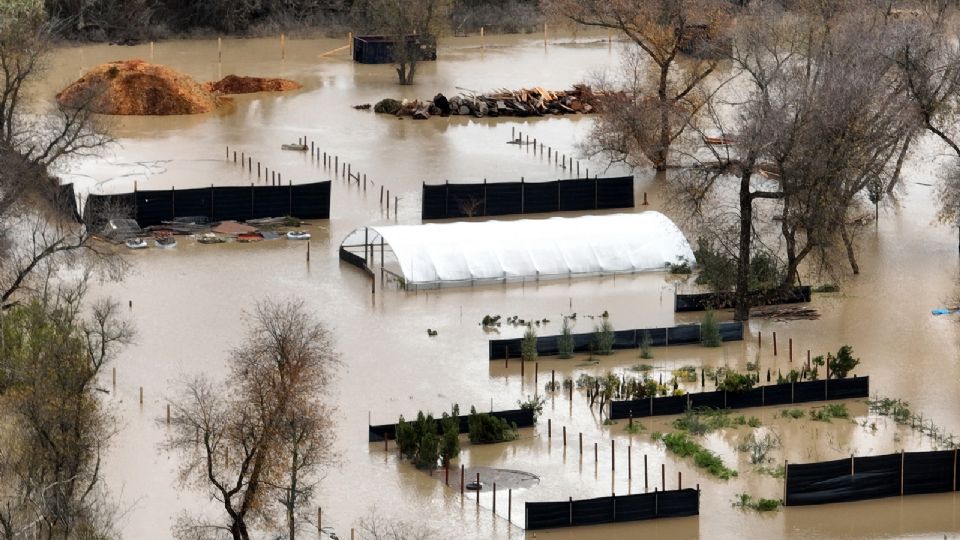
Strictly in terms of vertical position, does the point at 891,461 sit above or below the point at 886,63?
below

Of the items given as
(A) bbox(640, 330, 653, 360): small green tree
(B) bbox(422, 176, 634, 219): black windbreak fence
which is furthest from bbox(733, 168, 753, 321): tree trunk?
(B) bbox(422, 176, 634, 219): black windbreak fence

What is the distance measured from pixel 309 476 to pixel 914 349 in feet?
53.8

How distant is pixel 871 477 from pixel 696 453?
3635 mm

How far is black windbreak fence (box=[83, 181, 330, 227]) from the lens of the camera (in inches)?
2087

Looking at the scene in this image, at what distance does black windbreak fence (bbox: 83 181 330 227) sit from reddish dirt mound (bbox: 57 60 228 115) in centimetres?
1535

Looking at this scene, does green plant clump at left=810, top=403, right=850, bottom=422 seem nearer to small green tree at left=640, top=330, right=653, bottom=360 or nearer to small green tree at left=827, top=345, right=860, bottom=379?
small green tree at left=827, top=345, right=860, bottom=379

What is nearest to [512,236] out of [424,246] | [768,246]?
[424,246]

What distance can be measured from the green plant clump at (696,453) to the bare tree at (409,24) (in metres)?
39.8

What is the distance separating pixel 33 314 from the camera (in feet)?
129

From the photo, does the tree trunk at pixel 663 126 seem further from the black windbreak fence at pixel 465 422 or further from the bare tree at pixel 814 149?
the black windbreak fence at pixel 465 422

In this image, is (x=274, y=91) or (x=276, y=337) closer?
(x=276, y=337)

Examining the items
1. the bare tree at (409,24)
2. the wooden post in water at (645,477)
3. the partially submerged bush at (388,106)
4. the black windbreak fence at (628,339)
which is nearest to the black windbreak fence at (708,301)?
the black windbreak fence at (628,339)

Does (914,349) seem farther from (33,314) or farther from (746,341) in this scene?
(33,314)

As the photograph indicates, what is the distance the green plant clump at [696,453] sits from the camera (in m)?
36.9
